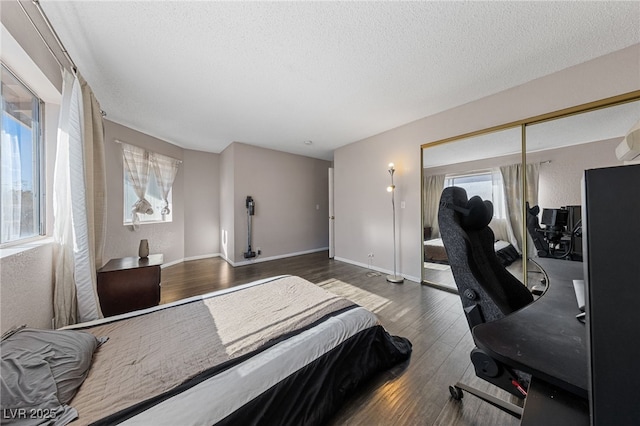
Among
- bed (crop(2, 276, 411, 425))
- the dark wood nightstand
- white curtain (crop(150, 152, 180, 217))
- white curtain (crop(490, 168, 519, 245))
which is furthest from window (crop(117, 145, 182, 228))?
white curtain (crop(490, 168, 519, 245))

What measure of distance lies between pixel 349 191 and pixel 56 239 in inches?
163

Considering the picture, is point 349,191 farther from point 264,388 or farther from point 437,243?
point 264,388

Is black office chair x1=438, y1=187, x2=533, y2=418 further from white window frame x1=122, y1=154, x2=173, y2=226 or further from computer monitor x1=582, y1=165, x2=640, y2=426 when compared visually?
white window frame x1=122, y1=154, x2=173, y2=226

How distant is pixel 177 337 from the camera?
1333mm

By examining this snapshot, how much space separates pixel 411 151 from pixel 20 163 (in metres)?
4.21

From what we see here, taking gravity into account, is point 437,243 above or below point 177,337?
above

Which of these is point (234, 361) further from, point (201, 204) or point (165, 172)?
point (201, 204)

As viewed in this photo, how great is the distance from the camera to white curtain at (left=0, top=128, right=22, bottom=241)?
1.36 m

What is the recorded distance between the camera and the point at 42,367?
3.02ft

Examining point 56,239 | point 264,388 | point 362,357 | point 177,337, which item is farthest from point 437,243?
point 56,239

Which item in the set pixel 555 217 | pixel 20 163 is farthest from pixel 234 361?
pixel 555 217

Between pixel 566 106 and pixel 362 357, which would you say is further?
pixel 566 106

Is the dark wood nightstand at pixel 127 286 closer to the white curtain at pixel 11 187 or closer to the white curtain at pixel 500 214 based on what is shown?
the white curtain at pixel 11 187

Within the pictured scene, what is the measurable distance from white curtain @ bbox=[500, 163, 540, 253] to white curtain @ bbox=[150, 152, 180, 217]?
5.61m
